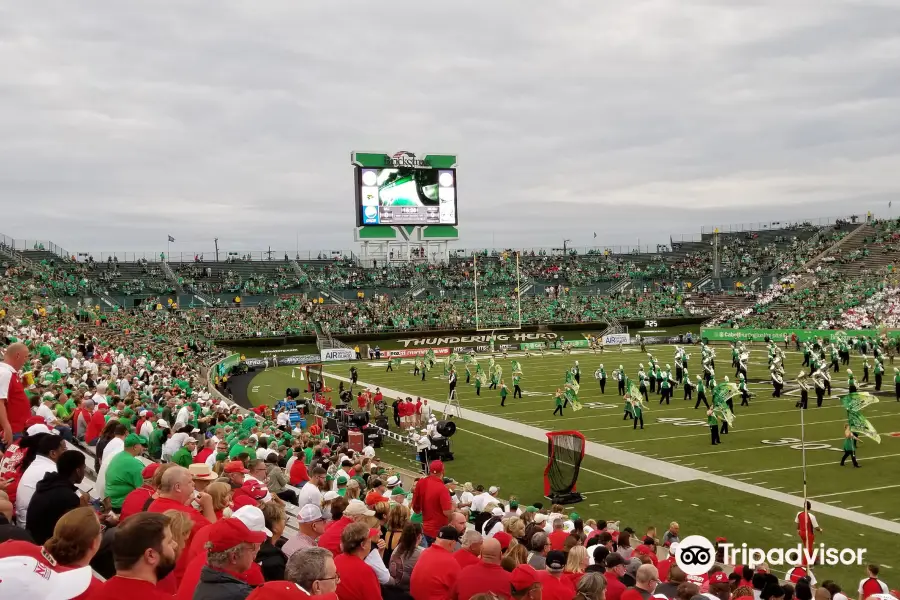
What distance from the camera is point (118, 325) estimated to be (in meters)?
36.7

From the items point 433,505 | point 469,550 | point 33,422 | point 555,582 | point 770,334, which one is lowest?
point 770,334

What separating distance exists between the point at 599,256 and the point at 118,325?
55.3 metres

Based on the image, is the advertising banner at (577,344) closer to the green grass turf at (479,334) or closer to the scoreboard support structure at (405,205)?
the green grass turf at (479,334)

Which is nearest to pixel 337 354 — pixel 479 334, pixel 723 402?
pixel 479 334

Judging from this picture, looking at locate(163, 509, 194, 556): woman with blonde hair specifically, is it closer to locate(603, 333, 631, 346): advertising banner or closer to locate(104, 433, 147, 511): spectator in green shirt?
locate(104, 433, 147, 511): spectator in green shirt

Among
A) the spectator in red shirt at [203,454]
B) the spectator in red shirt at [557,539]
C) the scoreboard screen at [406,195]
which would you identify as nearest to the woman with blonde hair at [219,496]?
the spectator in red shirt at [557,539]

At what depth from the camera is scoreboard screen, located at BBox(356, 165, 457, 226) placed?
171 ft

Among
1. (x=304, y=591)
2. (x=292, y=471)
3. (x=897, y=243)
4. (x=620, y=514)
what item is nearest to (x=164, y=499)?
(x=304, y=591)

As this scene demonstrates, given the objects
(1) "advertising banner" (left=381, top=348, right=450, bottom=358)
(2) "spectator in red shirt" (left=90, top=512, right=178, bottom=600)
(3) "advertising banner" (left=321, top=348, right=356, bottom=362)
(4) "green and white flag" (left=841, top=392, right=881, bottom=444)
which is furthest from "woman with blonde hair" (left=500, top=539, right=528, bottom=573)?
(1) "advertising banner" (left=381, top=348, right=450, bottom=358)

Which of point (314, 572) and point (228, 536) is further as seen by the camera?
point (228, 536)

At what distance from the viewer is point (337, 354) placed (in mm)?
48375

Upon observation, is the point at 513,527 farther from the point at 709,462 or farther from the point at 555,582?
the point at 709,462

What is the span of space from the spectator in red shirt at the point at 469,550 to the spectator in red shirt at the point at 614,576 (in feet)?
3.03

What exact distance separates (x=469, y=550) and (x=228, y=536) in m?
2.25
